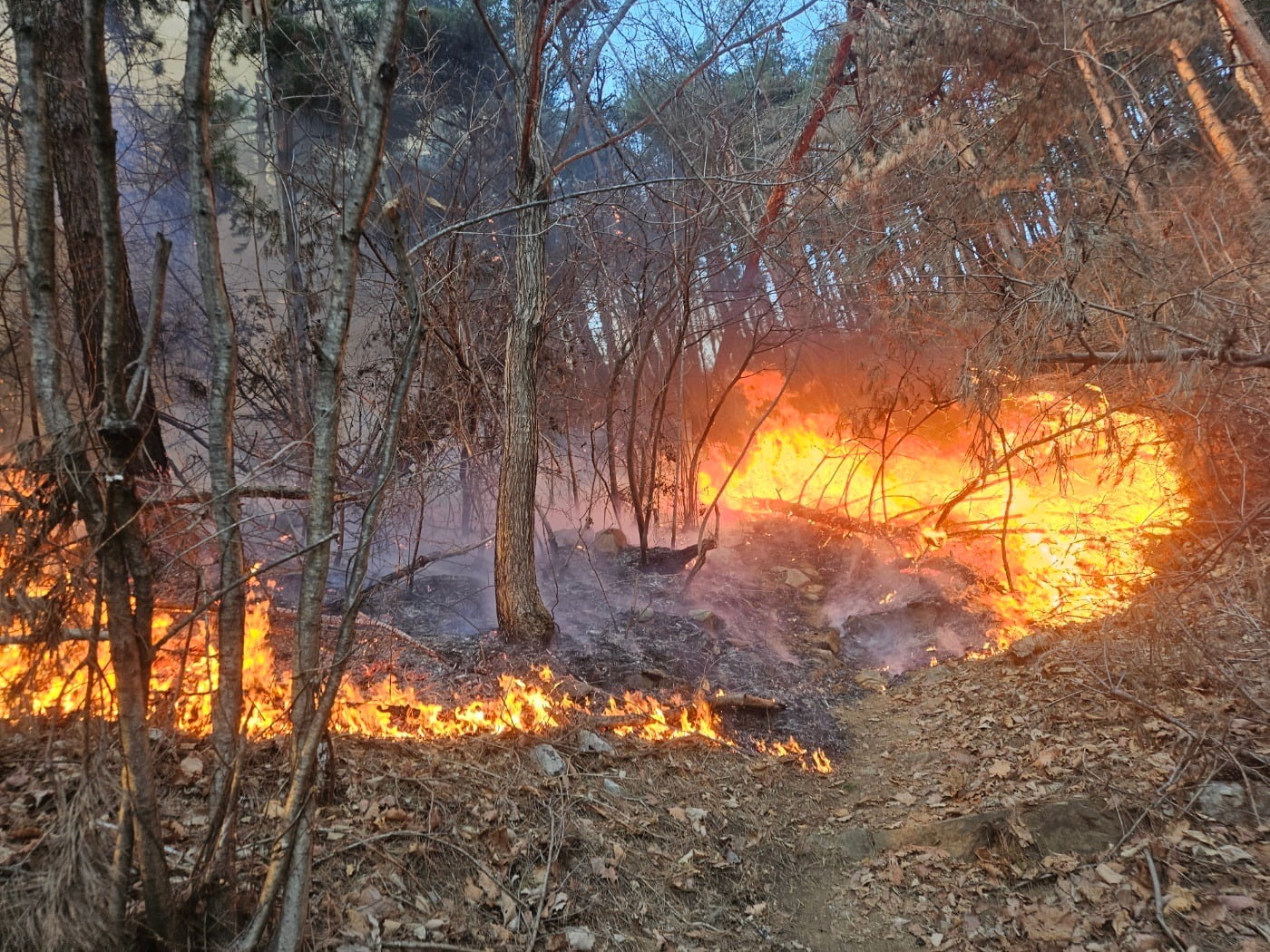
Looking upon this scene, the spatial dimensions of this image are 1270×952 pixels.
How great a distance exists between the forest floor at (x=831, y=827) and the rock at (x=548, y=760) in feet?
0.30

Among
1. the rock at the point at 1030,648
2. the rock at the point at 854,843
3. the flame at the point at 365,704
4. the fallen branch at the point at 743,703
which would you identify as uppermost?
the flame at the point at 365,704

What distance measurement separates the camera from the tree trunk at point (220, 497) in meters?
2.46

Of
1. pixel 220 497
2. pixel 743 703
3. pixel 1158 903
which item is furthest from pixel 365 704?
pixel 1158 903

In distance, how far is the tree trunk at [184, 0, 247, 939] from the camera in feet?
8.09

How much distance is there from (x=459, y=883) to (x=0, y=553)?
260 centimetres

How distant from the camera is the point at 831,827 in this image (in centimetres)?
539

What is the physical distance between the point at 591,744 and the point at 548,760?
1.83 ft

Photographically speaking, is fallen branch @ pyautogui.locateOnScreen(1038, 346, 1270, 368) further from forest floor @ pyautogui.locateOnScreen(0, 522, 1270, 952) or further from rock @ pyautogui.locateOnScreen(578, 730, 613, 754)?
rock @ pyautogui.locateOnScreen(578, 730, 613, 754)

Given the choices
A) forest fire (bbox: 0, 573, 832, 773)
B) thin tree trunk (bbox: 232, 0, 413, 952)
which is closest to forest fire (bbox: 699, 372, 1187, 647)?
forest fire (bbox: 0, 573, 832, 773)

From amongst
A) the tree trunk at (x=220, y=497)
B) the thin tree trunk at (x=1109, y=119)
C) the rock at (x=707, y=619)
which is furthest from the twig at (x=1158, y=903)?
the thin tree trunk at (x=1109, y=119)

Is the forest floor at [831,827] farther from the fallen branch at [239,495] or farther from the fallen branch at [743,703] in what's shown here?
the fallen branch at [239,495]

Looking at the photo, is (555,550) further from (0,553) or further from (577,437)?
(0,553)

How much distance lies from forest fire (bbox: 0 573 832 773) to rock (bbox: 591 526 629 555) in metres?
4.46

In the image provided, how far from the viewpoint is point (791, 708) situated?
771cm
